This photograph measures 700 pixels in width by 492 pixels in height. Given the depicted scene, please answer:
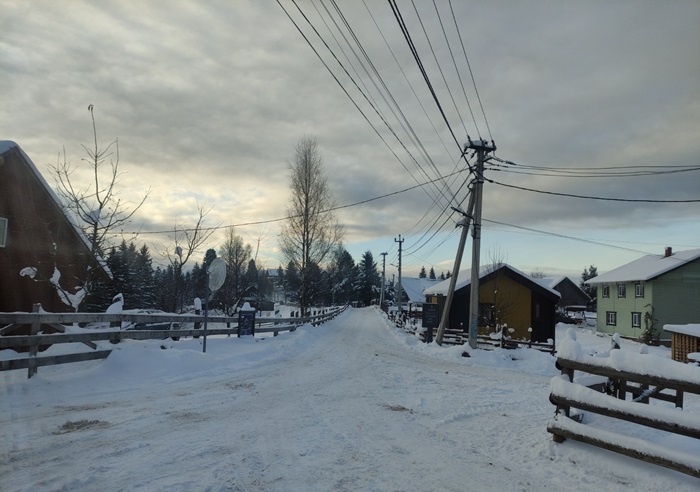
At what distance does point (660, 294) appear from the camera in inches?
1499

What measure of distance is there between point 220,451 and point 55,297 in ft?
49.6

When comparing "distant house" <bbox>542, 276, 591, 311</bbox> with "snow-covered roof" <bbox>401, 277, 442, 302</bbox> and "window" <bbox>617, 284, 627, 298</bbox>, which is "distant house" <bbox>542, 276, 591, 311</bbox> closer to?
"snow-covered roof" <bbox>401, 277, 442, 302</bbox>

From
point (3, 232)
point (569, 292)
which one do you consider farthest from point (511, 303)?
point (569, 292)

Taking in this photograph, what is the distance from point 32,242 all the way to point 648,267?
46.7 metres

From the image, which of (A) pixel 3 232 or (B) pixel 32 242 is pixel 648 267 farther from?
(A) pixel 3 232

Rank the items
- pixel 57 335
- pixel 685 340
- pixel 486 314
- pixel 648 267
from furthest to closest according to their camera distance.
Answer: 1. pixel 648 267
2. pixel 486 314
3. pixel 685 340
4. pixel 57 335

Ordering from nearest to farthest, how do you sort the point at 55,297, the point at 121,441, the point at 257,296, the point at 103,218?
1. the point at 121,441
2. the point at 103,218
3. the point at 55,297
4. the point at 257,296

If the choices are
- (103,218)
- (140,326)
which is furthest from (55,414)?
(140,326)

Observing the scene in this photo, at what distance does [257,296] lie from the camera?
66.2 meters

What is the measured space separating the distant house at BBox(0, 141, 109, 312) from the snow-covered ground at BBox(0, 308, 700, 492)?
24.5 ft

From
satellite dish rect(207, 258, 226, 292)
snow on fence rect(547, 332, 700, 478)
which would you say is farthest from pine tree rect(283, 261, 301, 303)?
snow on fence rect(547, 332, 700, 478)

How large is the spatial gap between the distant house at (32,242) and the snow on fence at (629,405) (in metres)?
14.3

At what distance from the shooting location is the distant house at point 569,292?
67.2m

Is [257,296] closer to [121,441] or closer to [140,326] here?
[140,326]
